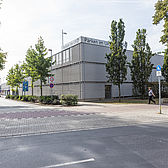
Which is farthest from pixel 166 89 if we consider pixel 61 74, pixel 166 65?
pixel 61 74

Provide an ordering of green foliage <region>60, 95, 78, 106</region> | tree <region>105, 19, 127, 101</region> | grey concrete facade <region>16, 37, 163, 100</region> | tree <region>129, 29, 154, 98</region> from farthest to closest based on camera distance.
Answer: grey concrete facade <region>16, 37, 163, 100</region> → tree <region>129, 29, 154, 98</region> → tree <region>105, 19, 127, 101</region> → green foliage <region>60, 95, 78, 106</region>

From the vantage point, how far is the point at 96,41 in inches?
1095

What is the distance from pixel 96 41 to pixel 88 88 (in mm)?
8326

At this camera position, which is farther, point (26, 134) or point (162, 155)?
point (26, 134)

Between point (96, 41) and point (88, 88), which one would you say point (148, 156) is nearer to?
point (88, 88)

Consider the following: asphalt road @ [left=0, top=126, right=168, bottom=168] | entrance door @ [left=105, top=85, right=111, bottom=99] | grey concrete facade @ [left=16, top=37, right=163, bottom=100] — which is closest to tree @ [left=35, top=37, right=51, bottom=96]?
grey concrete facade @ [left=16, top=37, right=163, bottom=100]

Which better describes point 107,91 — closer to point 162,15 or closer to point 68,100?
point 68,100

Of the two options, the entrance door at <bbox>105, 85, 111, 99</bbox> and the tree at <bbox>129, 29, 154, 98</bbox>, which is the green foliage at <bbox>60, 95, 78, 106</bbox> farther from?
the tree at <bbox>129, 29, 154, 98</bbox>

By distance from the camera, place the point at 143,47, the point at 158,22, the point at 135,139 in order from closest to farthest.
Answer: the point at 135,139 < the point at 158,22 < the point at 143,47

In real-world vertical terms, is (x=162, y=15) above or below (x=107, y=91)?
above

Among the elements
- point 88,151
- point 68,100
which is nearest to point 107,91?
point 68,100

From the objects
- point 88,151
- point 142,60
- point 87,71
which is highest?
point 142,60

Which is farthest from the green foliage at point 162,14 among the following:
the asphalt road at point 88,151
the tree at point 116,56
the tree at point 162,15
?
the asphalt road at point 88,151

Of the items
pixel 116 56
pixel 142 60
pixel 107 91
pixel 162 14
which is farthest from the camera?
pixel 107 91
